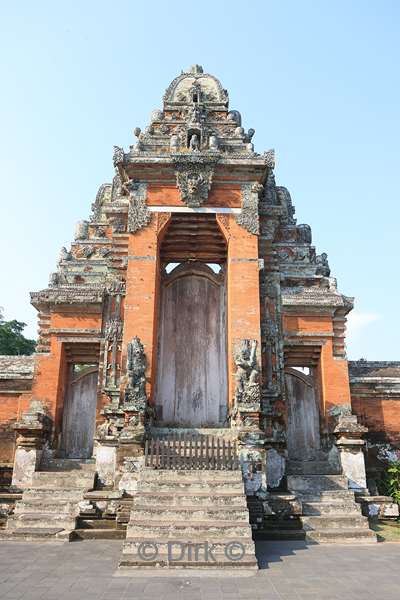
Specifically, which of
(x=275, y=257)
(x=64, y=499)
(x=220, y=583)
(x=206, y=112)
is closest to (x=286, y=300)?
(x=275, y=257)

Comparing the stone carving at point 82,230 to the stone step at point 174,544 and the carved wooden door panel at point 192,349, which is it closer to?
the carved wooden door panel at point 192,349

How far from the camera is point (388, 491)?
12.7m

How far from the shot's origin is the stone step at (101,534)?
30.9ft

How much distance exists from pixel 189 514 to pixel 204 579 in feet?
6.14

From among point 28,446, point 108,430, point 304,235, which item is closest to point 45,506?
point 108,430

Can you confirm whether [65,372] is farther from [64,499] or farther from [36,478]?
[64,499]

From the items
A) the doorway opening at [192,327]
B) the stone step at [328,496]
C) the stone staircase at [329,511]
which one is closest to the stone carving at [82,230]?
the doorway opening at [192,327]

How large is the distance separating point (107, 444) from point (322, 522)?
5.21m

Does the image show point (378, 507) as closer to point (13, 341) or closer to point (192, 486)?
point (192, 486)

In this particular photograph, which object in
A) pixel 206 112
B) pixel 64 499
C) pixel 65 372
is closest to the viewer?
pixel 64 499

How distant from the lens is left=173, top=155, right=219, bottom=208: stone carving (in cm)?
1344

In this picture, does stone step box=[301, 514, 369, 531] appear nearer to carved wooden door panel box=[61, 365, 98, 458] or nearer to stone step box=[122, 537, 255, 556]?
stone step box=[122, 537, 255, 556]

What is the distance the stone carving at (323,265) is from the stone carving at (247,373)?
4.49 metres

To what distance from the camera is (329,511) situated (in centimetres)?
1016
